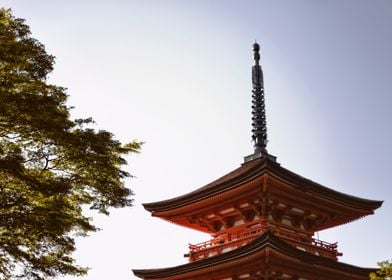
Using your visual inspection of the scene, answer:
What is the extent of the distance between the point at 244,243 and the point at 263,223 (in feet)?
3.93

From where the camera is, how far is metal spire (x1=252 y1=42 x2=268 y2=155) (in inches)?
1102

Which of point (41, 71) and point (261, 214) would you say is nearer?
point (41, 71)

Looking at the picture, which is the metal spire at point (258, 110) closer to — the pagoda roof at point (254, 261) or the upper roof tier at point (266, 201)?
the upper roof tier at point (266, 201)

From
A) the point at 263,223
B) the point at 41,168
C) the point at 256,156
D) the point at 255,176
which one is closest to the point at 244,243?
the point at 263,223

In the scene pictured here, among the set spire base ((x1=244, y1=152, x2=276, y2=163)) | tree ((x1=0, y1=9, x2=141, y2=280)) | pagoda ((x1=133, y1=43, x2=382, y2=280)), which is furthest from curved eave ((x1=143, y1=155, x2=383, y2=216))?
tree ((x1=0, y1=9, x2=141, y2=280))

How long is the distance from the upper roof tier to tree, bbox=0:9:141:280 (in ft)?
26.7

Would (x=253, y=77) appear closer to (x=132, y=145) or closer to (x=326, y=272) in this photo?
(x=326, y=272)

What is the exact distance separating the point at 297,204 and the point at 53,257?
1260cm

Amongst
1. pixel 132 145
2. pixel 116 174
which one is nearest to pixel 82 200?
pixel 116 174

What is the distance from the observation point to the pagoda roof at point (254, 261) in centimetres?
1900

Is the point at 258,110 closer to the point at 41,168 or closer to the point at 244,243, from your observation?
the point at 244,243

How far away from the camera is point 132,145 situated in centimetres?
1527

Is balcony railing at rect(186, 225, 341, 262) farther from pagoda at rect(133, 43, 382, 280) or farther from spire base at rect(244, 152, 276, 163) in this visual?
spire base at rect(244, 152, 276, 163)

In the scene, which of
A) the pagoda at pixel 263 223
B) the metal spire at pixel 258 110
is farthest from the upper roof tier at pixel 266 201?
the metal spire at pixel 258 110
